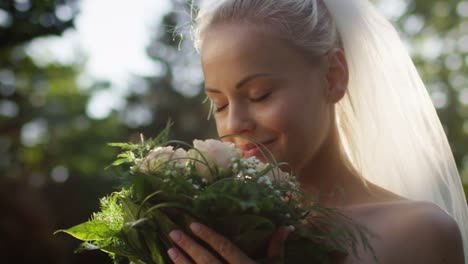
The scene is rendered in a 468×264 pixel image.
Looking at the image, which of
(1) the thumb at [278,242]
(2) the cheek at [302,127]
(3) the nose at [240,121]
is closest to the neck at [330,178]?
(2) the cheek at [302,127]

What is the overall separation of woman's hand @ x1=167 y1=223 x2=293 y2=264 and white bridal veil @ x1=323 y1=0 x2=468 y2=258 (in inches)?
49.7

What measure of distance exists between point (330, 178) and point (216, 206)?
46.6 inches

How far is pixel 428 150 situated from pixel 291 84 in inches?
39.6

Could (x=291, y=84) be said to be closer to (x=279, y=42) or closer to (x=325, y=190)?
(x=279, y=42)

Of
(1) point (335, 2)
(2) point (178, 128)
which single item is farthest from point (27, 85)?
(1) point (335, 2)

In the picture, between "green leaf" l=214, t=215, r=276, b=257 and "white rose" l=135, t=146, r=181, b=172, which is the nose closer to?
"white rose" l=135, t=146, r=181, b=172

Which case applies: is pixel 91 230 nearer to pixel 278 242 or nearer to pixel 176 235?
pixel 176 235

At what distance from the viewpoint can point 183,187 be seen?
2312 mm

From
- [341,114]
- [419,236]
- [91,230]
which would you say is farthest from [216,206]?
[341,114]

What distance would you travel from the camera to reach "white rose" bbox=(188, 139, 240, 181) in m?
2.42

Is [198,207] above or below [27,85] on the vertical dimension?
below

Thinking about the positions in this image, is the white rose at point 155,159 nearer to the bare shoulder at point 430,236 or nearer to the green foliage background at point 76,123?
the bare shoulder at point 430,236

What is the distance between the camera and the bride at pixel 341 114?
9.53 ft

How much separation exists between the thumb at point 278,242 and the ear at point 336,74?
42.6 inches
